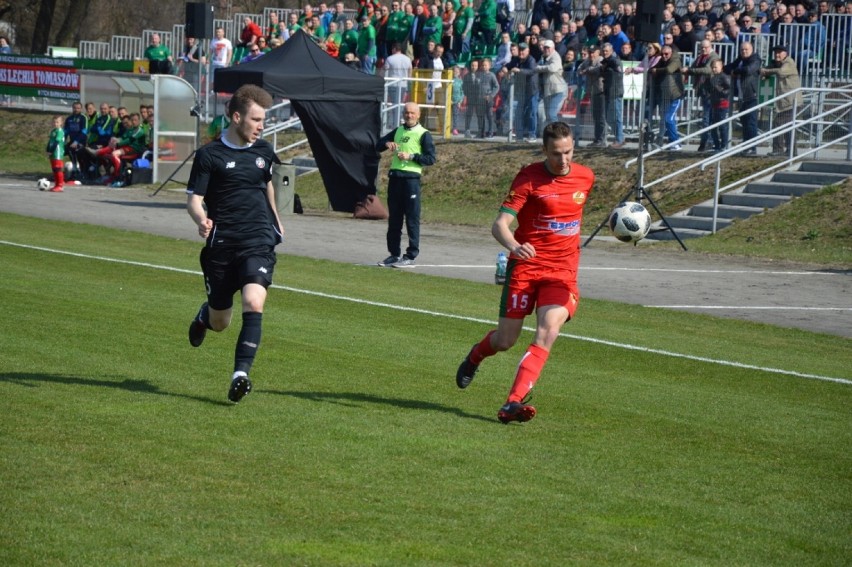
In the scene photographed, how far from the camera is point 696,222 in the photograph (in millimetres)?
23797

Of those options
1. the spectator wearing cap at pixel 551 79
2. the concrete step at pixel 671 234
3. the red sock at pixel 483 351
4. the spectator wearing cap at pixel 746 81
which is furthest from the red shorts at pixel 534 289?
the spectator wearing cap at pixel 551 79

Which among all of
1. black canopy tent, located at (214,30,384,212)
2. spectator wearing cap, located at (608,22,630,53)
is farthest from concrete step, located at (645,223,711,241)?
spectator wearing cap, located at (608,22,630,53)

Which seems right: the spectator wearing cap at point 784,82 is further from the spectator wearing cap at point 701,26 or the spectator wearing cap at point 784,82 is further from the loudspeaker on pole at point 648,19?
the loudspeaker on pole at point 648,19

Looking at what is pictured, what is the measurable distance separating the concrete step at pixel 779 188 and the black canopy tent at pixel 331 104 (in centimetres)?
735

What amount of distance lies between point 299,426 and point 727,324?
7352 millimetres

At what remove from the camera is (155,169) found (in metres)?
31.7

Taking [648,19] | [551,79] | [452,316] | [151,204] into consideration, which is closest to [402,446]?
[452,316]

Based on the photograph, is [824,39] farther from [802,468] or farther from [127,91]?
[802,468]

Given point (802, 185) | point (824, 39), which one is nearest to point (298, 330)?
point (802, 185)

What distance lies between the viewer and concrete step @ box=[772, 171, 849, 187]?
941 inches

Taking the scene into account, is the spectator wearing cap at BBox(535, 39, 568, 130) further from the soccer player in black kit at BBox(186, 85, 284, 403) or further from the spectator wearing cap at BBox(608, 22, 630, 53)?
the soccer player in black kit at BBox(186, 85, 284, 403)

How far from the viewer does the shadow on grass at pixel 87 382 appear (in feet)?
27.6

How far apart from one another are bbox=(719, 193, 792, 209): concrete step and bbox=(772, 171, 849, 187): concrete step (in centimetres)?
70

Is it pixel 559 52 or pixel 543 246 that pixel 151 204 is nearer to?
pixel 559 52
